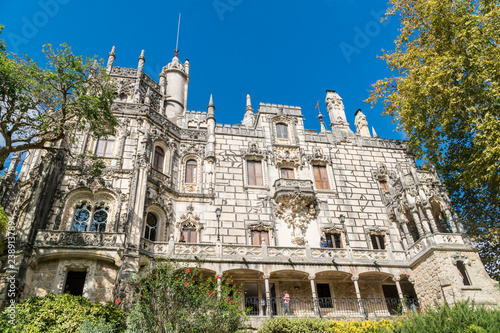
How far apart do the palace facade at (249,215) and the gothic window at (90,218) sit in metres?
0.06

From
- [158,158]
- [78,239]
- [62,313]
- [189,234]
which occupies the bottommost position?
[62,313]

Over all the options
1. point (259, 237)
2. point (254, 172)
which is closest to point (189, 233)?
point (259, 237)

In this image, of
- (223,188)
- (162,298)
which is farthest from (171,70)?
(162,298)

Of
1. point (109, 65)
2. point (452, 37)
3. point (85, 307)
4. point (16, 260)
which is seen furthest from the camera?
point (109, 65)

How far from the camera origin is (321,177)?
84.9ft

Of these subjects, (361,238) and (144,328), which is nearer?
(144,328)

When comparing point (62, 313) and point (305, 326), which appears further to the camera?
point (305, 326)

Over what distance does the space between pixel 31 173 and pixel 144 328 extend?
43.0 feet

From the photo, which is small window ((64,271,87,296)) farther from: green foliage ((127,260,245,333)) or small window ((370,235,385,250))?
small window ((370,235,385,250))

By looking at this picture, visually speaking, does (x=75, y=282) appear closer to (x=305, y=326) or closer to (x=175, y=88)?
(x=305, y=326)

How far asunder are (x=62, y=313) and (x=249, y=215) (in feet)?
37.9

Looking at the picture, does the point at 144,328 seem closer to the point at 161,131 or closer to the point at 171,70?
the point at 161,131

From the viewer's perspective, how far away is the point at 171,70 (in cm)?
3189

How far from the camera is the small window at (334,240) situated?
75.4 feet
